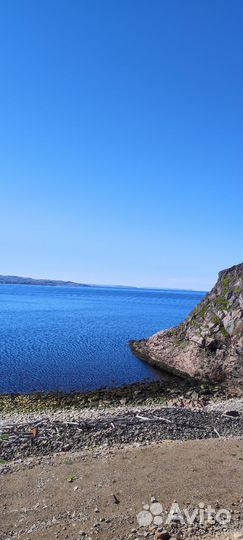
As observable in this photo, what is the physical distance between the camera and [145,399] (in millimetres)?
31141

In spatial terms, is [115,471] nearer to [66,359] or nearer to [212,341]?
[212,341]

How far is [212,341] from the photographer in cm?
4188

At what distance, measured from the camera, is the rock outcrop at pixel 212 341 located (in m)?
39.3

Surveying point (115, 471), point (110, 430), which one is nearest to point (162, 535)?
point (115, 471)

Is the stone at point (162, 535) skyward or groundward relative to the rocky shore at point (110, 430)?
skyward

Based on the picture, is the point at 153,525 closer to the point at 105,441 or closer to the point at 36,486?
the point at 36,486

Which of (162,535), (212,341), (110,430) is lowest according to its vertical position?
(110,430)

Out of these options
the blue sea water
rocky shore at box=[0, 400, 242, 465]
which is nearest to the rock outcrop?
the blue sea water

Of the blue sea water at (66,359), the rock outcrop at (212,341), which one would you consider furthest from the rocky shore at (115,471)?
the rock outcrop at (212,341)

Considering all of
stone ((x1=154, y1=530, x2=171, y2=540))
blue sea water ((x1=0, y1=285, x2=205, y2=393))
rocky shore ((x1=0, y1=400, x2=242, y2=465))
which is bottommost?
blue sea water ((x1=0, y1=285, x2=205, y2=393))

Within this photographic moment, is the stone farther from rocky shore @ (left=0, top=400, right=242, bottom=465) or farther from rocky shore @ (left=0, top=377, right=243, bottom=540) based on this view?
rocky shore @ (left=0, top=400, right=242, bottom=465)

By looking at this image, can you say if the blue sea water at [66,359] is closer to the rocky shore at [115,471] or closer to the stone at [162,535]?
the rocky shore at [115,471]

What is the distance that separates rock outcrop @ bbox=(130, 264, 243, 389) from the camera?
3928 cm

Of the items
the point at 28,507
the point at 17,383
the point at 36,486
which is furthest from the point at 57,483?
the point at 17,383
